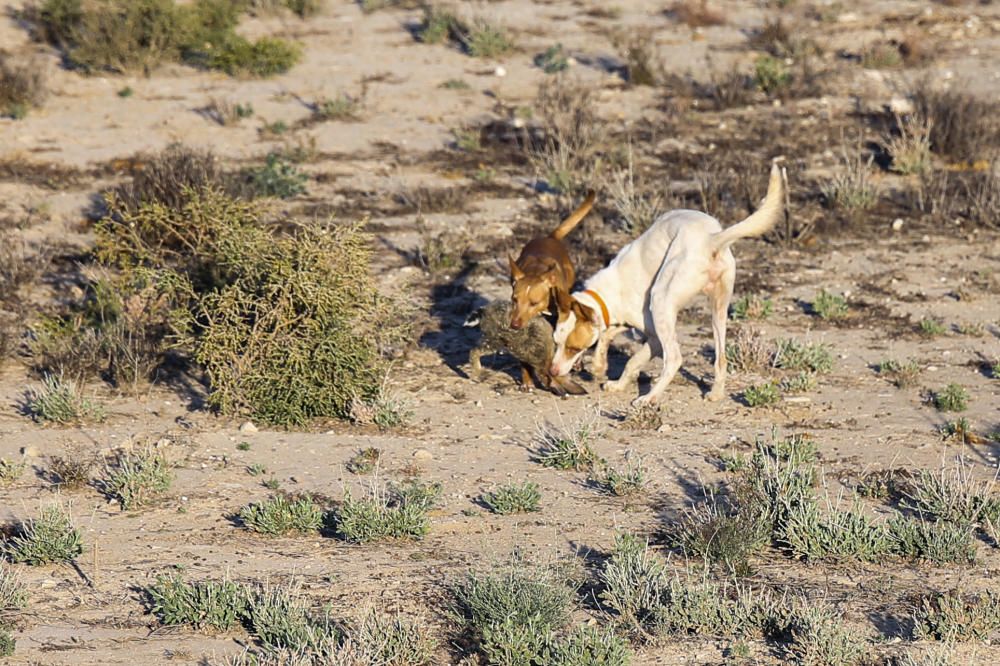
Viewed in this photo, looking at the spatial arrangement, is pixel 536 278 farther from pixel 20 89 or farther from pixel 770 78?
pixel 20 89

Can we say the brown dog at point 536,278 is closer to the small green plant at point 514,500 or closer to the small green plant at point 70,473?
the small green plant at point 514,500

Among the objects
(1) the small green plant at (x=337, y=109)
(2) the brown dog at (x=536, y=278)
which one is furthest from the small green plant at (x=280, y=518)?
(1) the small green plant at (x=337, y=109)

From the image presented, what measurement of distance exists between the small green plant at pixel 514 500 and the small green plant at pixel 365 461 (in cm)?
82

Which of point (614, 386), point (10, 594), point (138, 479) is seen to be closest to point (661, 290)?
point (614, 386)

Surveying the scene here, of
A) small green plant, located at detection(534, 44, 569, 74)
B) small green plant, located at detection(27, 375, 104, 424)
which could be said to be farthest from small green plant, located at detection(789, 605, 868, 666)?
small green plant, located at detection(534, 44, 569, 74)

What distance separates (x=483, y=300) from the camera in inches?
439

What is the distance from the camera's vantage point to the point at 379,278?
11422 millimetres

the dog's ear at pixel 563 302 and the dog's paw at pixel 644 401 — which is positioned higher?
the dog's ear at pixel 563 302

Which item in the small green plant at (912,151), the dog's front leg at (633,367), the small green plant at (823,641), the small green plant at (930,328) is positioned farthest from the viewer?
the small green plant at (912,151)

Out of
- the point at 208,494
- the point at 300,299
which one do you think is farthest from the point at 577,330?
the point at 208,494

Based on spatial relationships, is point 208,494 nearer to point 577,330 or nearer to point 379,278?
point 577,330

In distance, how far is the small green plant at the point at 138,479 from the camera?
7305 mm

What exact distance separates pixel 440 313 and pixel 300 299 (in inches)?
96.5

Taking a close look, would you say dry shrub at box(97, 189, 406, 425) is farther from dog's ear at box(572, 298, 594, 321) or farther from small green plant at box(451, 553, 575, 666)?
small green plant at box(451, 553, 575, 666)
